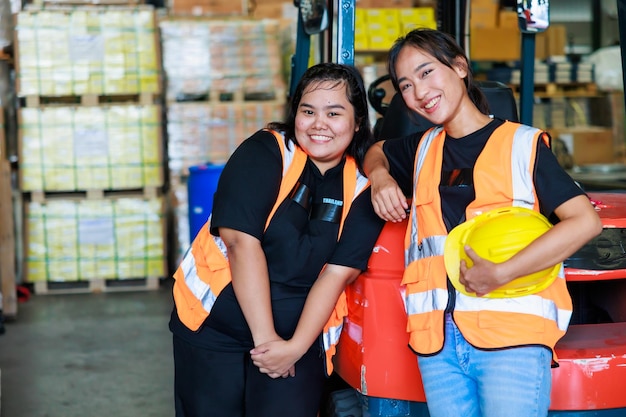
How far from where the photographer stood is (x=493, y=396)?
206 centimetres

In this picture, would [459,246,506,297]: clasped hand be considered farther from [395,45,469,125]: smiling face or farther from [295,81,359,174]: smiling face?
[295,81,359,174]: smiling face

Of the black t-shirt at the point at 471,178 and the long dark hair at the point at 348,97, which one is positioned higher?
the long dark hair at the point at 348,97

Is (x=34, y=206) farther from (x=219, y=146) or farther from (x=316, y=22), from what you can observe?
(x=316, y=22)

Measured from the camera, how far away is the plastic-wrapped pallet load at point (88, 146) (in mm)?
7305

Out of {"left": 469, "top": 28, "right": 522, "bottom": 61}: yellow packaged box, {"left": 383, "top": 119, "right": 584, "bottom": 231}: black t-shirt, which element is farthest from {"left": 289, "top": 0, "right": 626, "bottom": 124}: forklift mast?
{"left": 469, "top": 28, "right": 522, "bottom": 61}: yellow packaged box

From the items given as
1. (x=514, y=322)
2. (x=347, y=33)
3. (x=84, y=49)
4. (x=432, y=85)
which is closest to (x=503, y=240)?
(x=514, y=322)

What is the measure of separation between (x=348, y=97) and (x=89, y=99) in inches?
207

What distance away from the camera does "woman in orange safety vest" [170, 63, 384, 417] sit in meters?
2.44

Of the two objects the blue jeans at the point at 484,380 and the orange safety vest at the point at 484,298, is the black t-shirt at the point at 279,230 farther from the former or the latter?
the blue jeans at the point at 484,380

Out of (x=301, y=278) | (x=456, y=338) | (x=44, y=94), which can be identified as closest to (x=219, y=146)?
(x=44, y=94)

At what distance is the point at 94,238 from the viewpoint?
740 cm

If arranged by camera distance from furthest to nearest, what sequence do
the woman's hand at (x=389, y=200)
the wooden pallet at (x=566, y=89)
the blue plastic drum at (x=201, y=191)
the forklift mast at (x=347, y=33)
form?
the wooden pallet at (x=566, y=89) < the blue plastic drum at (x=201, y=191) < the forklift mast at (x=347, y=33) < the woman's hand at (x=389, y=200)

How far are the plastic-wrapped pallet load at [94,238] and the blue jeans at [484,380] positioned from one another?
553cm

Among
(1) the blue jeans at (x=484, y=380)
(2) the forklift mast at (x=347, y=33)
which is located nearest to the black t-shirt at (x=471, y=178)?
(1) the blue jeans at (x=484, y=380)
